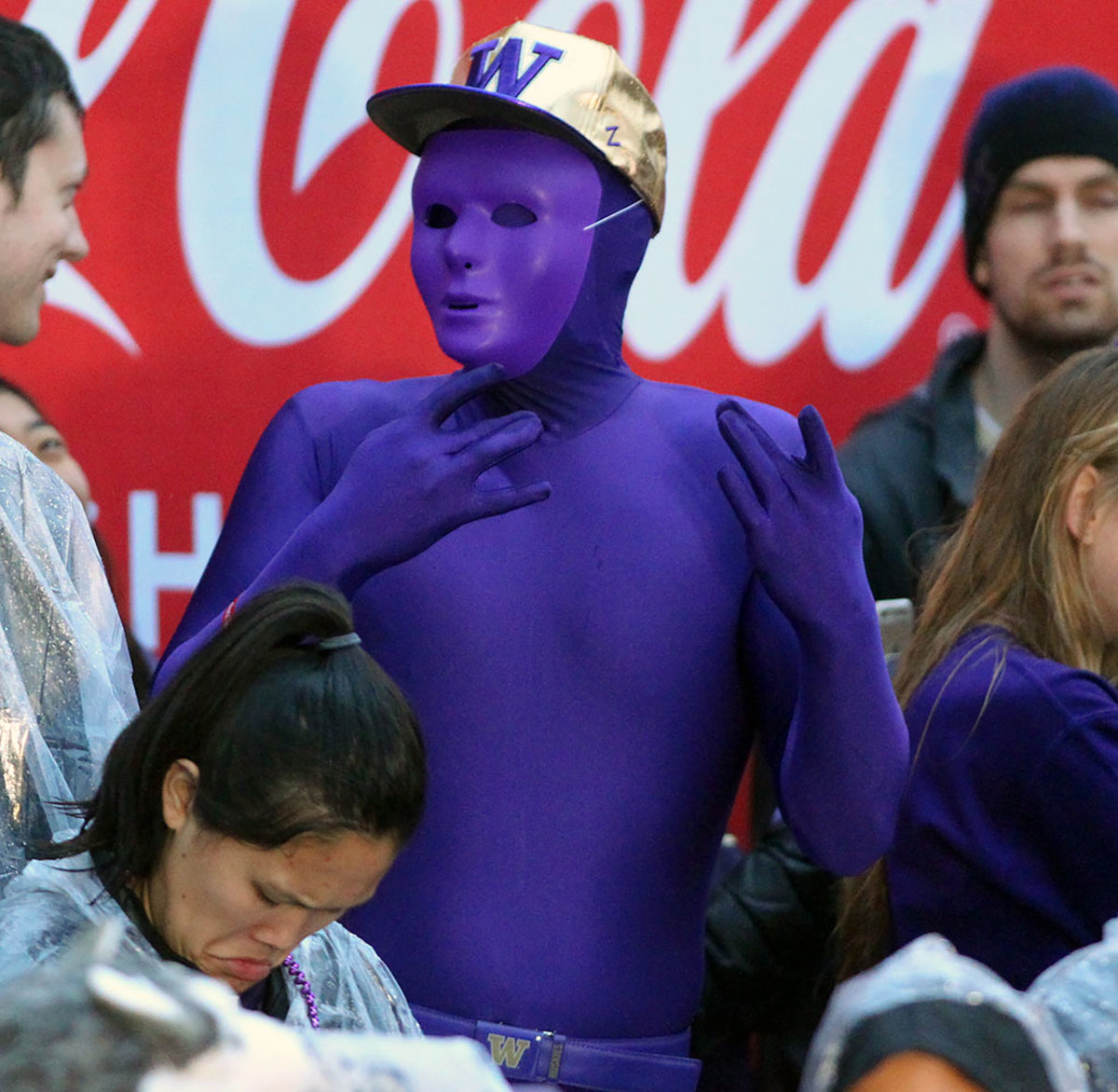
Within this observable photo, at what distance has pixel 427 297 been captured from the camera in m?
1.66

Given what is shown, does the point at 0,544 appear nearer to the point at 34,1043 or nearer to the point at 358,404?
the point at 358,404

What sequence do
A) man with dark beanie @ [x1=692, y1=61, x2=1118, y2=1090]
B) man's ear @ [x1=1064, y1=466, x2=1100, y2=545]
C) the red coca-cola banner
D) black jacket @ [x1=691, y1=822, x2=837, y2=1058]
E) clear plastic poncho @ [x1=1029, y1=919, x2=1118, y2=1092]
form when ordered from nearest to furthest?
clear plastic poncho @ [x1=1029, y1=919, x2=1118, y2=1092], man's ear @ [x1=1064, y1=466, x2=1100, y2=545], black jacket @ [x1=691, y1=822, x2=837, y2=1058], the red coca-cola banner, man with dark beanie @ [x1=692, y1=61, x2=1118, y2=1090]

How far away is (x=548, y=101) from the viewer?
1.63m

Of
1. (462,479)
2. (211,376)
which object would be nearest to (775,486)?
(462,479)

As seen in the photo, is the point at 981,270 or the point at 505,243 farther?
the point at 981,270

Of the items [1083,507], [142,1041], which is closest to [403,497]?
[1083,507]

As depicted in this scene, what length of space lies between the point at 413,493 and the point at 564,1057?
0.48m

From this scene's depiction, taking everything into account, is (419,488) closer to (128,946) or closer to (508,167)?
(508,167)

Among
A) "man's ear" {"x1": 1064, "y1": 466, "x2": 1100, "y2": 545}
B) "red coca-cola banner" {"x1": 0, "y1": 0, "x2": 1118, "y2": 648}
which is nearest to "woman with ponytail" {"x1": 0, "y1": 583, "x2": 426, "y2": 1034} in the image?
"man's ear" {"x1": 1064, "y1": 466, "x2": 1100, "y2": 545}

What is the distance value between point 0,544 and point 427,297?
0.41m

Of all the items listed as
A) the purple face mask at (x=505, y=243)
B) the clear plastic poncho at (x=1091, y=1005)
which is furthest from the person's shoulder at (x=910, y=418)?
the clear plastic poncho at (x=1091, y=1005)

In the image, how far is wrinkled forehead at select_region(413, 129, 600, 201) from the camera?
5.34ft

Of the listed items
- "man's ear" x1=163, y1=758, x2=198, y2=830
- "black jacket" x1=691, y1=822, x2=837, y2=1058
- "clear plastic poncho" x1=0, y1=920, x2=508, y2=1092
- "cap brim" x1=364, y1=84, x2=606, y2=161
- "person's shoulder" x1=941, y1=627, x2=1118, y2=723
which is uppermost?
"cap brim" x1=364, y1=84, x2=606, y2=161

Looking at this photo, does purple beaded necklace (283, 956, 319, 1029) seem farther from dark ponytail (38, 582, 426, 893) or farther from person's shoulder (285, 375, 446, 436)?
person's shoulder (285, 375, 446, 436)
